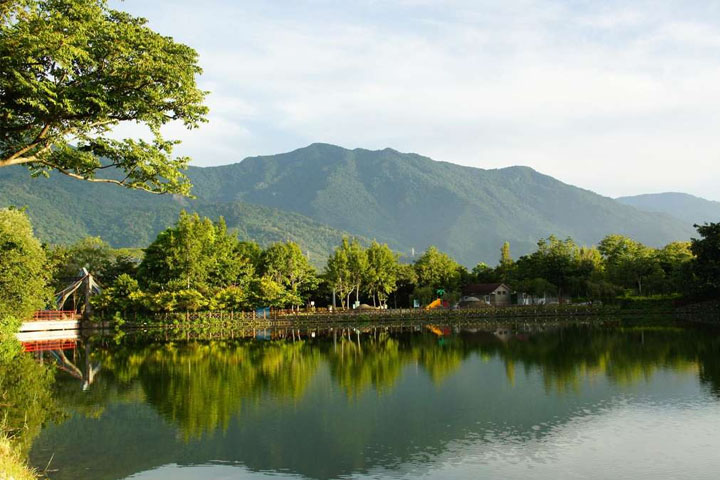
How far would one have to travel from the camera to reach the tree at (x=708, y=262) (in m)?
61.8

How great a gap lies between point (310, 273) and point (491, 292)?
2879cm

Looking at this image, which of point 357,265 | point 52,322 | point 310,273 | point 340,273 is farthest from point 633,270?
point 52,322

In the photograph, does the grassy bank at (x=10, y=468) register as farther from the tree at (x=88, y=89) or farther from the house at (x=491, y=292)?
the house at (x=491, y=292)

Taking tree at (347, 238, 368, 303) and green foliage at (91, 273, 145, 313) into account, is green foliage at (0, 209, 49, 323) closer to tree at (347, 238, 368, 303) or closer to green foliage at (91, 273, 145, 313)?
green foliage at (91, 273, 145, 313)

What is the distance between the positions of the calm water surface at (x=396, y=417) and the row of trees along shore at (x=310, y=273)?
27.1 meters

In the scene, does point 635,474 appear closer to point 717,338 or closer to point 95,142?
point 95,142

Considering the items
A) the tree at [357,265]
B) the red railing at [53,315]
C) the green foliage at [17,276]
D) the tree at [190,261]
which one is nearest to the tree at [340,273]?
the tree at [357,265]

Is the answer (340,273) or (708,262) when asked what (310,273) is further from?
(708,262)

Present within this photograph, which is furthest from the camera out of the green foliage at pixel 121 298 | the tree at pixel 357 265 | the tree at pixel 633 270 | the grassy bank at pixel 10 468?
the tree at pixel 357 265

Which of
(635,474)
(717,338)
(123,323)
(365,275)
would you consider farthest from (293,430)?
(365,275)

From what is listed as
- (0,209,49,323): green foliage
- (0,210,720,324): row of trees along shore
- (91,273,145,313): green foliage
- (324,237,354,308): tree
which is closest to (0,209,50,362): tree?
(0,209,49,323): green foliage

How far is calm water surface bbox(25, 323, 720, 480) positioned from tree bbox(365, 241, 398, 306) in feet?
155

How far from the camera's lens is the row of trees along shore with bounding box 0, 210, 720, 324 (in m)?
64.6

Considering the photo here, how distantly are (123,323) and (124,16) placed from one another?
5358cm
